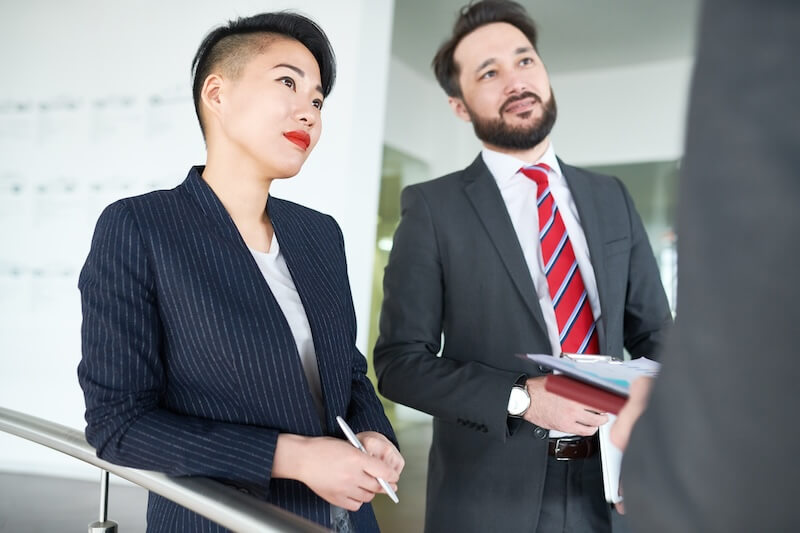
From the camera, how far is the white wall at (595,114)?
25.2 feet

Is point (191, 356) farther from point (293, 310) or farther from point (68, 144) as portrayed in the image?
point (68, 144)

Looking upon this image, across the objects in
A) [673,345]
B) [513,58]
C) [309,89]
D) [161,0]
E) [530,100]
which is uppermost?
[161,0]

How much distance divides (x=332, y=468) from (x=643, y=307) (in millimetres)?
1212

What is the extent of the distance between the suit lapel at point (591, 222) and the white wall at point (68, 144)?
2.55 metres

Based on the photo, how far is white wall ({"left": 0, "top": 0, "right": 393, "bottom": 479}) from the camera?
4895 mm

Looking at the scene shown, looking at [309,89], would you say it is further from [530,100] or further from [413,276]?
[530,100]

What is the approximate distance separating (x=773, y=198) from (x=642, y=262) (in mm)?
1655

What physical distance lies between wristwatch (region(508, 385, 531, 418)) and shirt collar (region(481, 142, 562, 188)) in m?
0.70

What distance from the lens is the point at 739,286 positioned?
17.9 inches

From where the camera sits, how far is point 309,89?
145cm

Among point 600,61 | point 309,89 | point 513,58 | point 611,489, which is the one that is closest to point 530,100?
point 513,58

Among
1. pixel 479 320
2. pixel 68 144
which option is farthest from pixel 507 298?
pixel 68 144

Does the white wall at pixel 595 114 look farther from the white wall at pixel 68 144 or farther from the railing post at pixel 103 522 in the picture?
the railing post at pixel 103 522

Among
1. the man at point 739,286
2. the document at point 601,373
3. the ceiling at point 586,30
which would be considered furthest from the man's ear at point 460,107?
the ceiling at point 586,30
